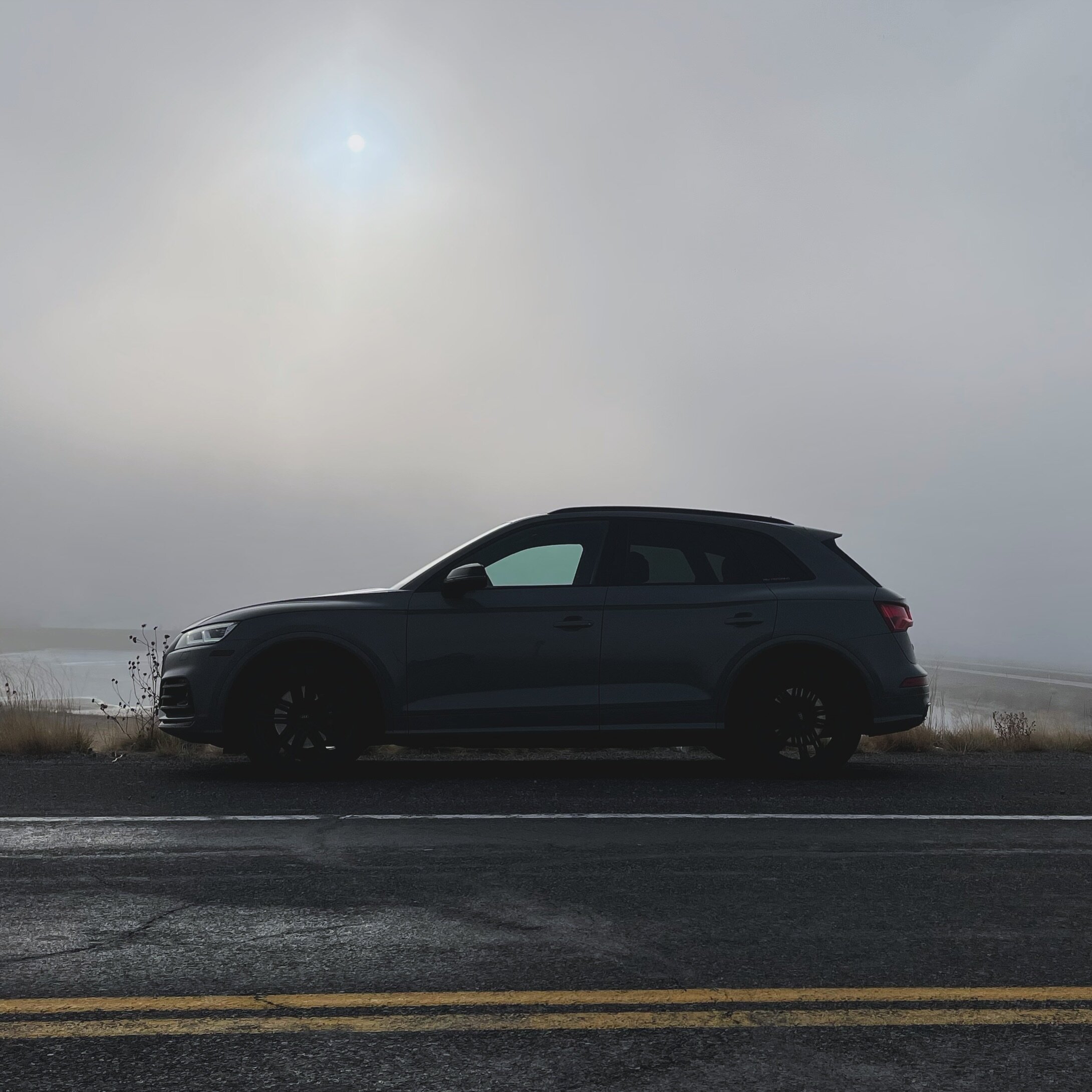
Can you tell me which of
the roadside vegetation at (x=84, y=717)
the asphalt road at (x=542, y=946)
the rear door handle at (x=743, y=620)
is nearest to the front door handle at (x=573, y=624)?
the rear door handle at (x=743, y=620)

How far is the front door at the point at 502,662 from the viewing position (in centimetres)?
884

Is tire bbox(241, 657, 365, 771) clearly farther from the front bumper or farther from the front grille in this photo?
the front grille

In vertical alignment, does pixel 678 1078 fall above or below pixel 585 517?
below

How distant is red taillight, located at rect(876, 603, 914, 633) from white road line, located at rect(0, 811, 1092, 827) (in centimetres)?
203

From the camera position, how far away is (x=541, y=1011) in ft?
12.3

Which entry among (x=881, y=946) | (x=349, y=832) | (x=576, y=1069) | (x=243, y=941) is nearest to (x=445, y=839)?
(x=349, y=832)

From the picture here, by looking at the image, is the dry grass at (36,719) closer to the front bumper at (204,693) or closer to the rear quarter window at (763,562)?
the front bumper at (204,693)

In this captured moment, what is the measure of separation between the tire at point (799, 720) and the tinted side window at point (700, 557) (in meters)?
0.74

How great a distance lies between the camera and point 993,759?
10.9 metres

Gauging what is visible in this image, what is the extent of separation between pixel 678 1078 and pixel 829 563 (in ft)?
21.6

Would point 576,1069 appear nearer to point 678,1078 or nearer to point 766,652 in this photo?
point 678,1078

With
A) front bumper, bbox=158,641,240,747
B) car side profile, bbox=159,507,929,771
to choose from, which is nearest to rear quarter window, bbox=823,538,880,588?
car side profile, bbox=159,507,929,771

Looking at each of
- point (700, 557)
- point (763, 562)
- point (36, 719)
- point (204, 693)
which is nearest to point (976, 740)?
point (763, 562)

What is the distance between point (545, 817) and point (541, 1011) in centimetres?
351
